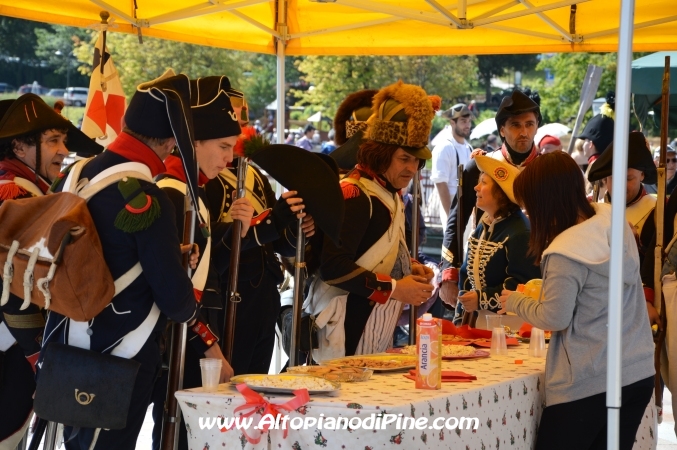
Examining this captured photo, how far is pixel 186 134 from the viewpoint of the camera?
117 inches

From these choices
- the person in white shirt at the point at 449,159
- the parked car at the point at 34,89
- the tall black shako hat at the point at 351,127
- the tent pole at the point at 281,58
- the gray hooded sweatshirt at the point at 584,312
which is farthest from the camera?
the parked car at the point at 34,89

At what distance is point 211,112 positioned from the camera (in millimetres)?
3379

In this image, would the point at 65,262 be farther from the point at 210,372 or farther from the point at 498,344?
the point at 498,344

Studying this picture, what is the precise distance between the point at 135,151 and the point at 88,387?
28.6 inches

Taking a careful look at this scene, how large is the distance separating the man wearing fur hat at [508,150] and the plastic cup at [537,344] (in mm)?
1314

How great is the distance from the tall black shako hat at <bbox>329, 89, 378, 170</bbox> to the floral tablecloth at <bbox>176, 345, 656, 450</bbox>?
1443 mm

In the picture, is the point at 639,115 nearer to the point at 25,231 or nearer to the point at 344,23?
the point at 344,23

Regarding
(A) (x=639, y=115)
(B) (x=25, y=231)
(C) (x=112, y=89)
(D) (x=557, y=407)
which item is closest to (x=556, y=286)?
(D) (x=557, y=407)

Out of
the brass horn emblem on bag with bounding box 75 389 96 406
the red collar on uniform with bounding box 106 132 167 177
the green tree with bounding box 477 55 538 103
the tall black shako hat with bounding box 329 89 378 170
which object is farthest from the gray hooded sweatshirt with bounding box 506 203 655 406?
the green tree with bounding box 477 55 538 103

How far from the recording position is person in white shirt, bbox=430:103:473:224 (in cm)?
879

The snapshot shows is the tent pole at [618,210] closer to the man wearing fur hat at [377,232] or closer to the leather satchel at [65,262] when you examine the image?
the man wearing fur hat at [377,232]

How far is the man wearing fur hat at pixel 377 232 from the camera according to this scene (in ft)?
13.1

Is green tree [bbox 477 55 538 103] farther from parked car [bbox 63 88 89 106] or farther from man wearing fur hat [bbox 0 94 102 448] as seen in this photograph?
man wearing fur hat [bbox 0 94 102 448]

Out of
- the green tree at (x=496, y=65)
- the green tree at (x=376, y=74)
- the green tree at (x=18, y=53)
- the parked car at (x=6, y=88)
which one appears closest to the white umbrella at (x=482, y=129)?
the green tree at (x=376, y=74)
